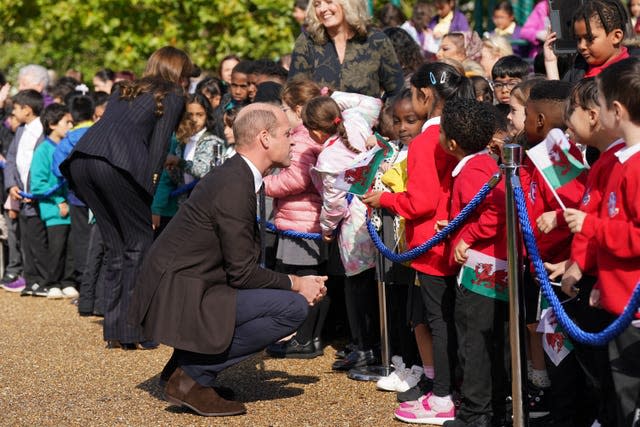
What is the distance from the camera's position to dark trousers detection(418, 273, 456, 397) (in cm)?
625

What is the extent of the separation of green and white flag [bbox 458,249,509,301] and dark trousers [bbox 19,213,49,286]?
671cm

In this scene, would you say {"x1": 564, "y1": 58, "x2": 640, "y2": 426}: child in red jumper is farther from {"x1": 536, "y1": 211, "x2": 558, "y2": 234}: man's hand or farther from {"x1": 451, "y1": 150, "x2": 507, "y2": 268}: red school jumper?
{"x1": 451, "y1": 150, "x2": 507, "y2": 268}: red school jumper

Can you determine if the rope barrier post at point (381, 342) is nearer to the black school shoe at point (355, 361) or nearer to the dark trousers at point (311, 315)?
the black school shoe at point (355, 361)

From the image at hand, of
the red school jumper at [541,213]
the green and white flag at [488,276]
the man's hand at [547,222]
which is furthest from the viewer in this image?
the green and white flag at [488,276]

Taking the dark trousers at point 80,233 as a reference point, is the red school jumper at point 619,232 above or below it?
above

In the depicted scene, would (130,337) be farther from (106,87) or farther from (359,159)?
(106,87)

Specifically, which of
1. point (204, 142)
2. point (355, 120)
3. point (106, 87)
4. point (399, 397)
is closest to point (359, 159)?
point (355, 120)

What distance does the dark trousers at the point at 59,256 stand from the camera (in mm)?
11367

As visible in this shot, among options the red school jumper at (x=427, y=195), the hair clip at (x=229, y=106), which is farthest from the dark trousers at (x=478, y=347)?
the hair clip at (x=229, y=106)

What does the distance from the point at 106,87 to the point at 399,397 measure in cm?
824

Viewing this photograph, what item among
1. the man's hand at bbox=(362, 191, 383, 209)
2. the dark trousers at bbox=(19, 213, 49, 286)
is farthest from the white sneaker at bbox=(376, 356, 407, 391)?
the dark trousers at bbox=(19, 213, 49, 286)

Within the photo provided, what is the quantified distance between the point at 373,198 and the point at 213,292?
1079 mm

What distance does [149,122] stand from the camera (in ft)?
27.7

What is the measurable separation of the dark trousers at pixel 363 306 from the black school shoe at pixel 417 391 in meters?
1.02
